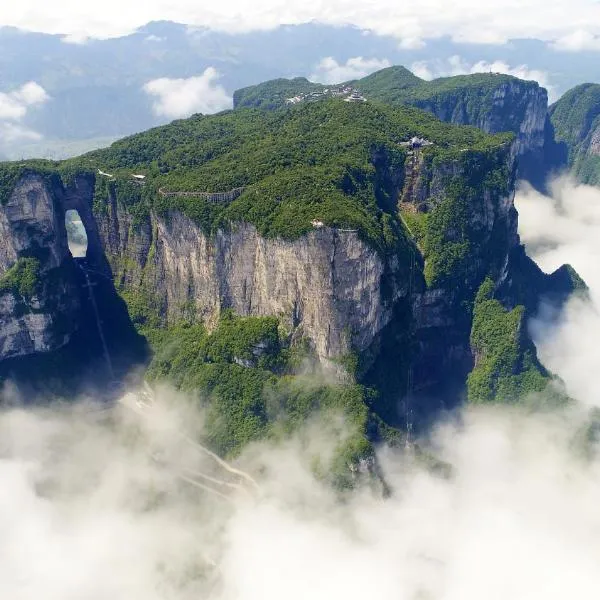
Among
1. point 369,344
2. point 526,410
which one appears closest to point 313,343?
point 369,344

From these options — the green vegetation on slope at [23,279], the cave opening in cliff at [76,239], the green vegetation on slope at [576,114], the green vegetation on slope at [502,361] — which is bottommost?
the green vegetation on slope at [502,361]

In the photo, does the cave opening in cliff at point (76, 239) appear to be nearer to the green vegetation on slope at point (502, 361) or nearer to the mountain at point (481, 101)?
the mountain at point (481, 101)

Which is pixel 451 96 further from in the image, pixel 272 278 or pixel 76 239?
pixel 272 278

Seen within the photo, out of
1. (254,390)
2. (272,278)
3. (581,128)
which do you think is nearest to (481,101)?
(581,128)

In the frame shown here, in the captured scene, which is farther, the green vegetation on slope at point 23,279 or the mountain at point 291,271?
the green vegetation on slope at point 23,279

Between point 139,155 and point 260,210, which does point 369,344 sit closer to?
point 260,210

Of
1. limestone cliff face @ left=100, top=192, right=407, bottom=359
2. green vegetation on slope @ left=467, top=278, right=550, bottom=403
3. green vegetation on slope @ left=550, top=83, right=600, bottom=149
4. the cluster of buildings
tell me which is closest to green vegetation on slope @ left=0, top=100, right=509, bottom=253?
limestone cliff face @ left=100, top=192, right=407, bottom=359

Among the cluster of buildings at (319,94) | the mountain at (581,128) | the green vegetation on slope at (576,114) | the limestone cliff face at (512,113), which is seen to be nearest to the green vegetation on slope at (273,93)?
the cluster of buildings at (319,94)
